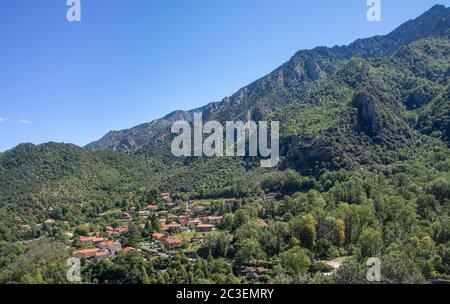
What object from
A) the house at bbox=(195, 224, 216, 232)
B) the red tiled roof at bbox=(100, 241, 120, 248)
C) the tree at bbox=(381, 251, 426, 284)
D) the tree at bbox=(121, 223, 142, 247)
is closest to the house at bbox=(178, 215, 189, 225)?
the house at bbox=(195, 224, 216, 232)

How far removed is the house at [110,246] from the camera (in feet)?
180

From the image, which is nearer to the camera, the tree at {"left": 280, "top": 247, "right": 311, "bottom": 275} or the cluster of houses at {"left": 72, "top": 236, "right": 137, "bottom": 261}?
the tree at {"left": 280, "top": 247, "right": 311, "bottom": 275}

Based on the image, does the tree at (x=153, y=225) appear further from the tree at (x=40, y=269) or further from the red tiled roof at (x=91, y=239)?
the tree at (x=40, y=269)

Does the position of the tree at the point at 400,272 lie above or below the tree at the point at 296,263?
above

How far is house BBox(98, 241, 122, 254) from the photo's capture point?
180 ft

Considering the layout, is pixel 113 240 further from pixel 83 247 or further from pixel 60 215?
pixel 60 215

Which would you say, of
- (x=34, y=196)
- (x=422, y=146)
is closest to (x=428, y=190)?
(x=422, y=146)

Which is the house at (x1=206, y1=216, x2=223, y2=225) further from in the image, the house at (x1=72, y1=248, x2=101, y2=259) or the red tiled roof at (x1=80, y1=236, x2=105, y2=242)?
the house at (x1=72, y1=248, x2=101, y2=259)

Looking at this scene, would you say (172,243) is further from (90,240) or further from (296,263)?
(296,263)

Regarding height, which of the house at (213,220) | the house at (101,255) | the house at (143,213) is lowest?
the house at (101,255)

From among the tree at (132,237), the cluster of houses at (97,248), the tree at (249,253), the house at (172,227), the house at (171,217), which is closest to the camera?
the tree at (249,253)

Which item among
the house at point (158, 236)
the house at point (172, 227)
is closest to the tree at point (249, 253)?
the house at point (158, 236)

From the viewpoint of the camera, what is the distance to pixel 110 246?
2190 inches

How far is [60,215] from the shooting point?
86000 millimetres
